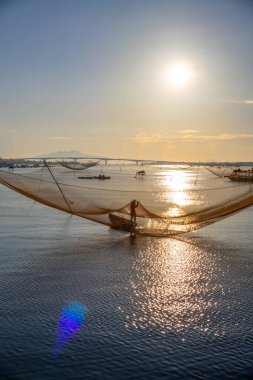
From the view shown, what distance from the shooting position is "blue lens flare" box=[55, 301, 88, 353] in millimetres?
5988

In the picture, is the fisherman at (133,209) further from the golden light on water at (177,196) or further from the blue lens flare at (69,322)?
the blue lens flare at (69,322)

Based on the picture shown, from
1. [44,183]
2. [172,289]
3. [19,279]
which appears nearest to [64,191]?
[44,183]

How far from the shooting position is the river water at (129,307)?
17.5ft

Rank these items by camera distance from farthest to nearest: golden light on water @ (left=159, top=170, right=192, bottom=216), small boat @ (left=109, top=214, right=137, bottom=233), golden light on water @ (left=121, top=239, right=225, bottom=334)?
golden light on water @ (left=159, top=170, right=192, bottom=216) < small boat @ (left=109, top=214, right=137, bottom=233) < golden light on water @ (left=121, top=239, right=225, bottom=334)

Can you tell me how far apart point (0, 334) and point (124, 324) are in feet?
6.01

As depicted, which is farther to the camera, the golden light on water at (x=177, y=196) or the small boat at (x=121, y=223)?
the golden light on water at (x=177, y=196)

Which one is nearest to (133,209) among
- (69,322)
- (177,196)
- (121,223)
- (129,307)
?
(121,223)

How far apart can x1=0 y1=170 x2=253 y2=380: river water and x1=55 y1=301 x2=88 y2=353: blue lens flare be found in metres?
0.08

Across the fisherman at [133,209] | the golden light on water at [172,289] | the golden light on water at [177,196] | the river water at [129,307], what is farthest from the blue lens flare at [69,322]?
the golden light on water at [177,196]

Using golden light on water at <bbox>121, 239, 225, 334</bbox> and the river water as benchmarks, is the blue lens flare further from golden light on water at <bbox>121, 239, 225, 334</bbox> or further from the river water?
golden light on water at <bbox>121, 239, 225, 334</bbox>

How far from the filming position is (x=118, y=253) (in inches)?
455

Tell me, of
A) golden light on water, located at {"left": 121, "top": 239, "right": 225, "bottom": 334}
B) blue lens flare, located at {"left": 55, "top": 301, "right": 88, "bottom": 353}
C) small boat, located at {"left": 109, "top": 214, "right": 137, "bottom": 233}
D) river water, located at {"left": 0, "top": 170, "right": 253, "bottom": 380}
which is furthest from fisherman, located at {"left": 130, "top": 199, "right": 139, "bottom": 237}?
blue lens flare, located at {"left": 55, "top": 301, "right": 88, "bottom": 353}

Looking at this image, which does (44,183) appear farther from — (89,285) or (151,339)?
(151,339)

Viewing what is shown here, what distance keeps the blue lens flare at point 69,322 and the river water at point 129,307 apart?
0.25ft
